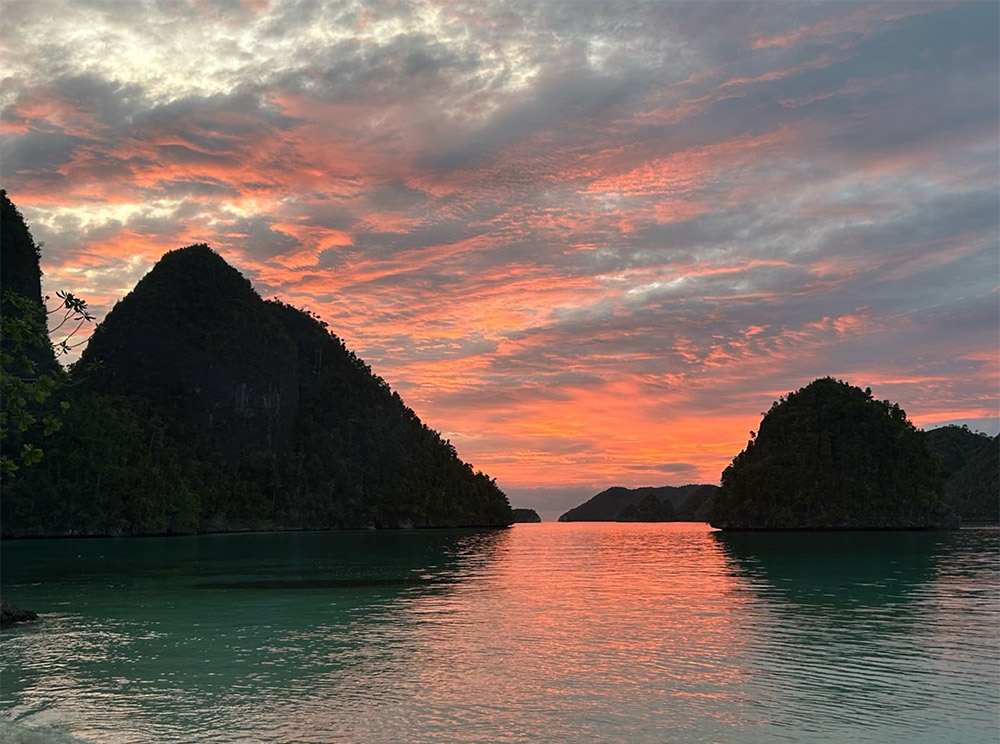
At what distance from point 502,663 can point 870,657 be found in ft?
31.2

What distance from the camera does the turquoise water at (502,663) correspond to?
50.0ft

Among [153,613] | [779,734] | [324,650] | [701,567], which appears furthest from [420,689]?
→ [701,567]

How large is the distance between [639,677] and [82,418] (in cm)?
12717

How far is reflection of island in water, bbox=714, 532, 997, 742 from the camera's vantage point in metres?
15.7

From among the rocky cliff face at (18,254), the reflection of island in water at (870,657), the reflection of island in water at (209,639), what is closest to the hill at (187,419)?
the rocky cliff face at (18,254)

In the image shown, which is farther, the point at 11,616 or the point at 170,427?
the point at 170,427

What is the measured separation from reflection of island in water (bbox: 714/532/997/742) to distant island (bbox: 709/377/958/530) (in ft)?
407

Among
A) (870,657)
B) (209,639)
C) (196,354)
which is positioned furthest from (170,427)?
(870,657)

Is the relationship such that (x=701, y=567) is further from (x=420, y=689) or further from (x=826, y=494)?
(x=826, y=494)

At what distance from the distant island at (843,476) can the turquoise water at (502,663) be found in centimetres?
12762

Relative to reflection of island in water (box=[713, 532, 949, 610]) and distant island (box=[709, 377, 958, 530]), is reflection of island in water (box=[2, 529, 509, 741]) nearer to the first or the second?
reflection of island in water (box=[713, 532, 949, 610])

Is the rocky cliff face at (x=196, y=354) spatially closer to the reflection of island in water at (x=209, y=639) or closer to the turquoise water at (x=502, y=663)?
the reflection of island in water at (x=209, y=639)

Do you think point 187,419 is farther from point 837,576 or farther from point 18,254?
point 837,576

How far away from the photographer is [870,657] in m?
22.0
